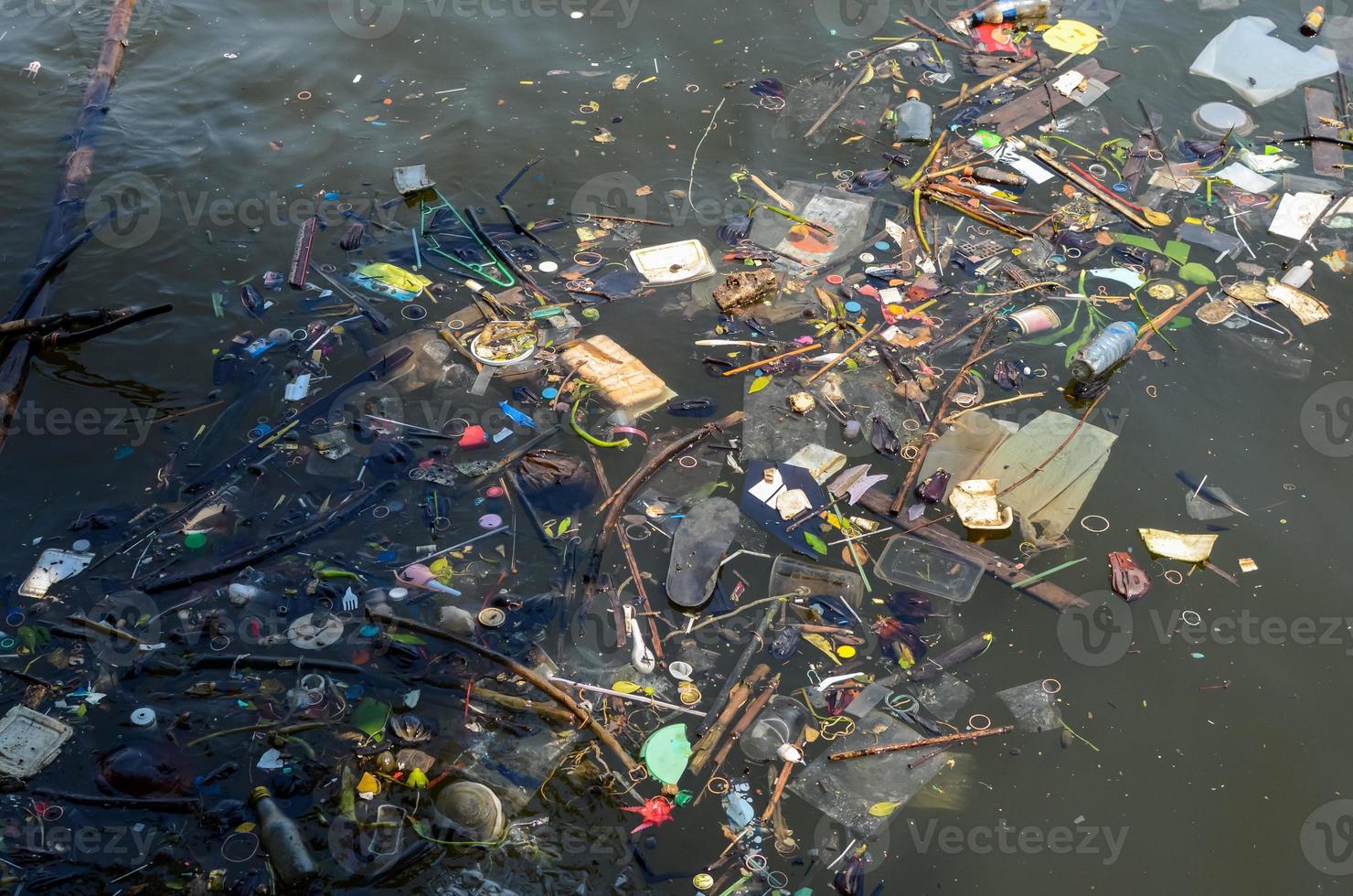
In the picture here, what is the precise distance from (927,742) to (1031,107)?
26.0ft

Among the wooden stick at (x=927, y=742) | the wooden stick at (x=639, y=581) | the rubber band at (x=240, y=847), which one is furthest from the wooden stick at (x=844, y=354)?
the rubber band at (x=240, y=847)

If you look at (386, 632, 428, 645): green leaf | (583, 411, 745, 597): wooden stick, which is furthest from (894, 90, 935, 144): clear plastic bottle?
(386, 632, 428, 645): green leaf

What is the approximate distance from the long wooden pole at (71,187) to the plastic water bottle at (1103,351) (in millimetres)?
9038

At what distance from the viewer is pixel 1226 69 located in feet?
37.6

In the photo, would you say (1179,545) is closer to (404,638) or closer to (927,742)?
(927,742)

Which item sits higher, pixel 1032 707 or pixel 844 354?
pixel 844 354

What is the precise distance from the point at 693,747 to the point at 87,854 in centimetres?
373

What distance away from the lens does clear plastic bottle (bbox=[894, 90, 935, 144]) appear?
10672 mm

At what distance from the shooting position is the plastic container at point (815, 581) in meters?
7.09

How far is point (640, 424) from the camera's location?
26.6 feet

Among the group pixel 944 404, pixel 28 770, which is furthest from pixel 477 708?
pixel 944 404

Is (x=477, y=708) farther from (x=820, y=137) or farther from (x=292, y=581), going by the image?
(x=820, y=137)

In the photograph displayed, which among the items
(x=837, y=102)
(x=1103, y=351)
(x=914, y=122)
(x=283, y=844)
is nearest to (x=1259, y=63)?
(x=914, y=122)

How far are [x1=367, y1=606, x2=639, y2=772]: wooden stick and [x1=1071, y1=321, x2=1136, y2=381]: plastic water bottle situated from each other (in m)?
5.13
